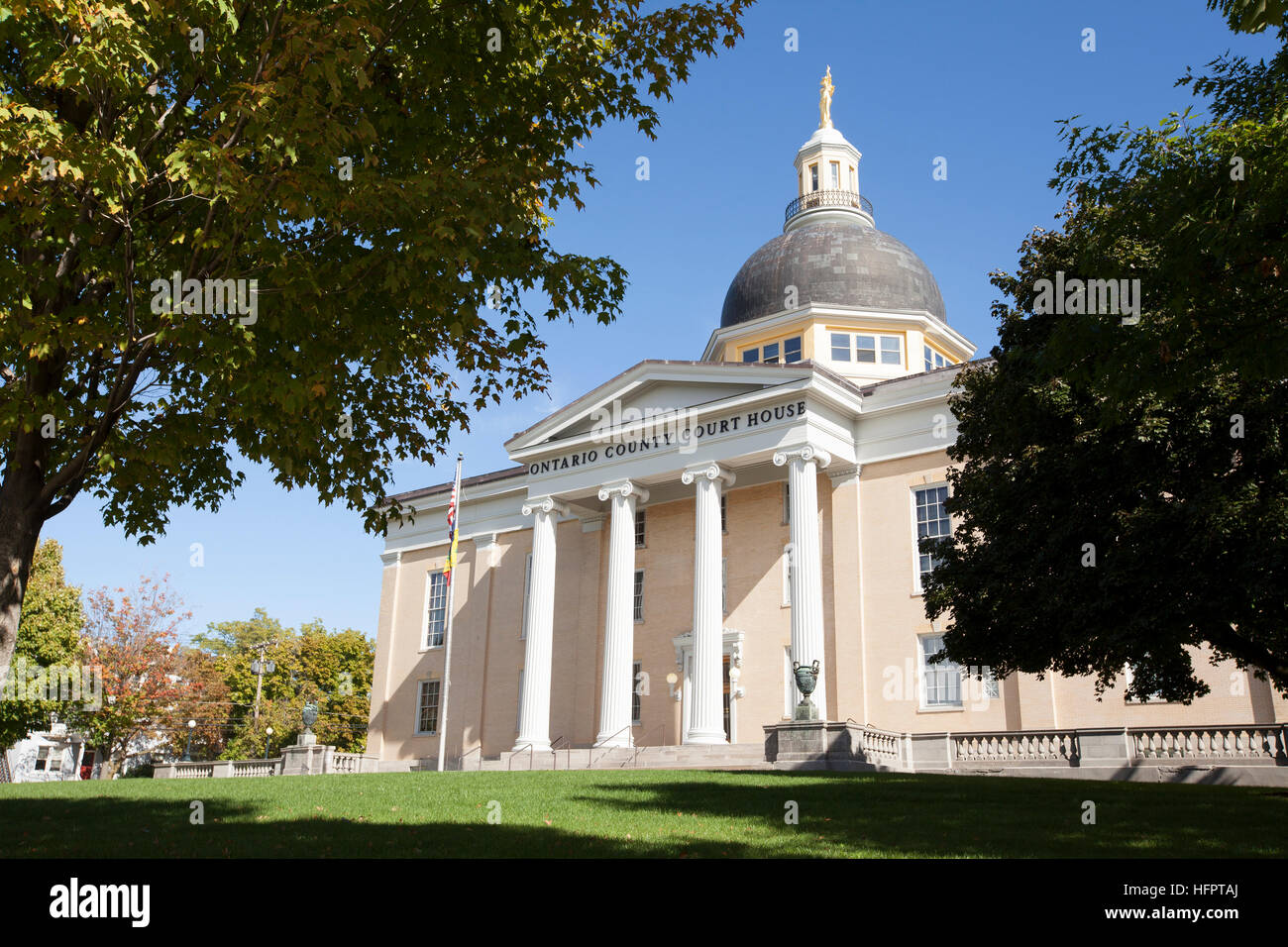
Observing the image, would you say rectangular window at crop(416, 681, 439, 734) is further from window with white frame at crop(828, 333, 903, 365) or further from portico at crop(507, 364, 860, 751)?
window with white frame at crop(828, 333, 903, 365)

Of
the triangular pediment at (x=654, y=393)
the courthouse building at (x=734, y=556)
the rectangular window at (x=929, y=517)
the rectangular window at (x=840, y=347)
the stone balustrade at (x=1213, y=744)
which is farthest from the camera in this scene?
the rectangular window at (x=840, y=347)

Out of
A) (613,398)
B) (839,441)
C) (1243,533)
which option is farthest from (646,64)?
(613,398)

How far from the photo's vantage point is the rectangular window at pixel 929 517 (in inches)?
1313

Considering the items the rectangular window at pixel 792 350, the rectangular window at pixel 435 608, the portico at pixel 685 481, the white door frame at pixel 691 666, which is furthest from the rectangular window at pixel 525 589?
the rectangular window at pixel 792 350

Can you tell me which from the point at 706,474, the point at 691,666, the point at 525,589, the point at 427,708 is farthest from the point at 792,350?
the point at 427,708

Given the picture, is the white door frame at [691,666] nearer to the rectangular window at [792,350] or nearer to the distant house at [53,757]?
the rectangular window at [792,350]

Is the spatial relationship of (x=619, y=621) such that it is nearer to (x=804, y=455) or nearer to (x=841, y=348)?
(x=804, y=455)

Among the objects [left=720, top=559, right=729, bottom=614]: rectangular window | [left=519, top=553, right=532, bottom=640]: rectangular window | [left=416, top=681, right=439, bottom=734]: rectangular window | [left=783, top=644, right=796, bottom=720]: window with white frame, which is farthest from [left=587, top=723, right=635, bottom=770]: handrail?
[left=416, top=681, right=439, bottom=734]: rectangular window

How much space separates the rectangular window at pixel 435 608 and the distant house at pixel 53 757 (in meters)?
20.5

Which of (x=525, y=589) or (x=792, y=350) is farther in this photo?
(x=792, y=350)

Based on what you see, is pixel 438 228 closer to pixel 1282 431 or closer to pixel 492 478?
pixel 1282 431

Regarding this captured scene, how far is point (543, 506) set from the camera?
39.7 metres

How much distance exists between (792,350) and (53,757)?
49.8 meters

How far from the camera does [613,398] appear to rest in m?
38.8
